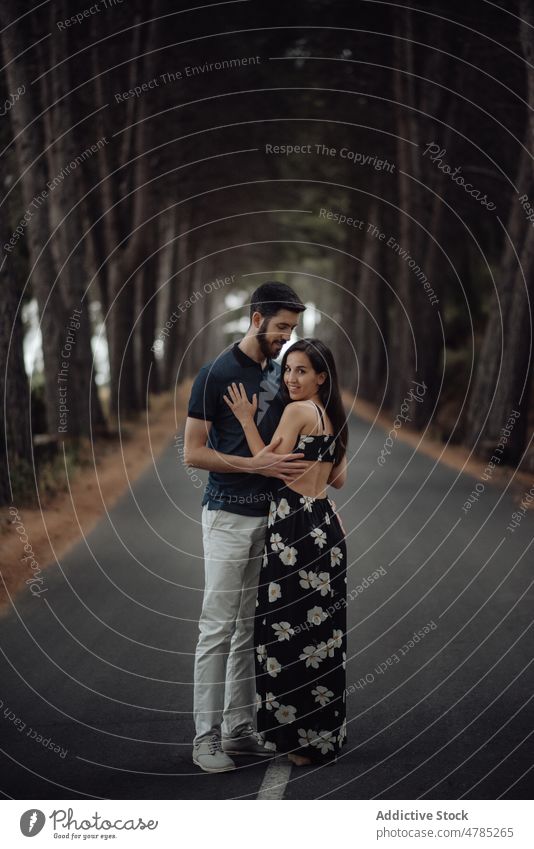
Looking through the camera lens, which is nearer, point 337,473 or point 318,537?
point 318,537

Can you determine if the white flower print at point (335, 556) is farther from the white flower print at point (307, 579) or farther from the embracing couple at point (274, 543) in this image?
the white flower print at point (307, 579)

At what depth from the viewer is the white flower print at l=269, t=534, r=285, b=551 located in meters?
5.71

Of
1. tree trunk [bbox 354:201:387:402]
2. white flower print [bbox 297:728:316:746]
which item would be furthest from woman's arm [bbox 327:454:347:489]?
tree trunk [bbox 354:201:387:402]

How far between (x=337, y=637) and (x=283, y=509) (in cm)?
74

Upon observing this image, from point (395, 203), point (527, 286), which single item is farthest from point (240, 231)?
point (527, 286)

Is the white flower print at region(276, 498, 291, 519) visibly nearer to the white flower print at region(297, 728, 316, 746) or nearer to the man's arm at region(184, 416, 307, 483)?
the man's arm at region(184, 416, 307, 483)

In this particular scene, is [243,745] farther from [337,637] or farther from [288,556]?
[288,556]

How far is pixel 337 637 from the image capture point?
5785 millimetres

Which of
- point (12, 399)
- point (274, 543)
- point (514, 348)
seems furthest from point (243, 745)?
point (514, 348)

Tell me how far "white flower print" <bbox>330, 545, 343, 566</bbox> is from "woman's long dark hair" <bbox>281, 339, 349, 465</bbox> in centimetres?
49

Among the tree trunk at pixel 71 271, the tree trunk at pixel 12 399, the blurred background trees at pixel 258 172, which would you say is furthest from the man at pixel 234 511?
the tree trunk at pixel 71 271

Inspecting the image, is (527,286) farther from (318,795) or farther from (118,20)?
(318,795)

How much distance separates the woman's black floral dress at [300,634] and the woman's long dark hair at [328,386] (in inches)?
6.9

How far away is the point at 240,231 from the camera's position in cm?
5381
